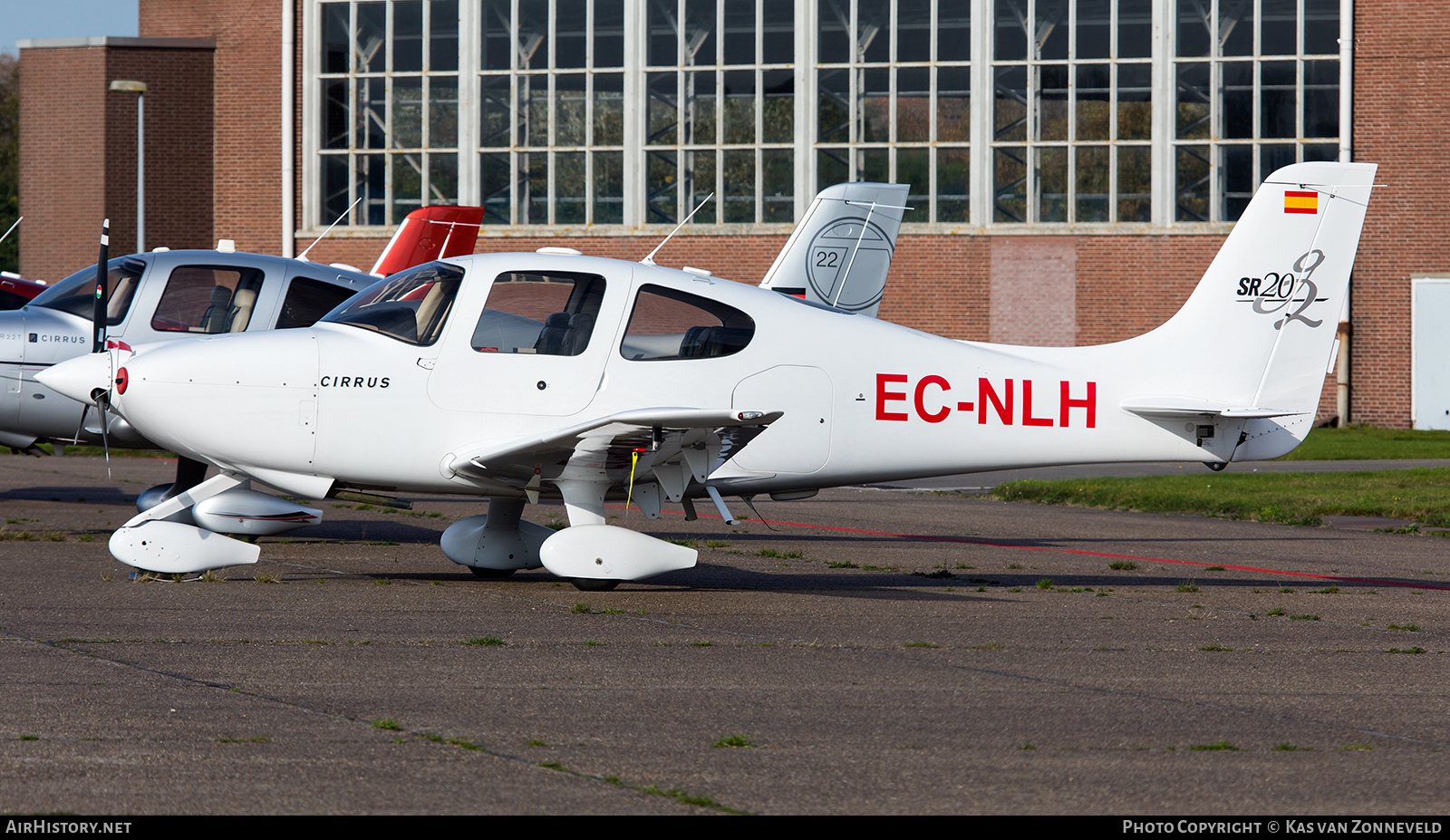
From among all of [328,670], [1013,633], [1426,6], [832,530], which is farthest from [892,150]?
[328,670]

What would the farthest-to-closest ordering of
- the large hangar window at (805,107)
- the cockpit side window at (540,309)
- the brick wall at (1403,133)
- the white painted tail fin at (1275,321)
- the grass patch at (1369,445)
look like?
the large hangar window at (805,107), the brick wall at (1403,133), the grass patch at (1369,445), the white painted tail fin at (1275,321), the cockpit side window at (540,309)

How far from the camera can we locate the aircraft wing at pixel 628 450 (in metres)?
8.29

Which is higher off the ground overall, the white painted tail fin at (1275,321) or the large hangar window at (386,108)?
the large hangar window at (386,108)

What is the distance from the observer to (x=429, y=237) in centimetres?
1705

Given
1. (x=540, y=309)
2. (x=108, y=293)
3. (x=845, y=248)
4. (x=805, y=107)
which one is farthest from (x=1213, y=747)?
(x=805, y=107)

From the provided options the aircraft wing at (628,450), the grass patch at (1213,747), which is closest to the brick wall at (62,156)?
the aircraft wing at (628,450)

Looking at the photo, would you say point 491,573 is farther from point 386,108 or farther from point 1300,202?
point 386,108

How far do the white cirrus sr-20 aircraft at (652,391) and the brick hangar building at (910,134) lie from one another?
20706 millimetres

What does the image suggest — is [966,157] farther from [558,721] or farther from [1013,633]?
[558,721]

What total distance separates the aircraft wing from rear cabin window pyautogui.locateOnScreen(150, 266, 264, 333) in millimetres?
4086

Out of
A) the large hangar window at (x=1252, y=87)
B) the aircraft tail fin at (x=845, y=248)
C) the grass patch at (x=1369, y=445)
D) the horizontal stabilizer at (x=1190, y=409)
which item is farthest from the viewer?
the large hangar window at (x=1252, y=87)

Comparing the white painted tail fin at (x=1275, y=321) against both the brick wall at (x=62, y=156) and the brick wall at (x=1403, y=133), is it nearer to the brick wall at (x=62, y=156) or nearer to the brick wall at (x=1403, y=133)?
the brick wall at (x=1403, y=133)

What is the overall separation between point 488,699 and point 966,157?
26.4m

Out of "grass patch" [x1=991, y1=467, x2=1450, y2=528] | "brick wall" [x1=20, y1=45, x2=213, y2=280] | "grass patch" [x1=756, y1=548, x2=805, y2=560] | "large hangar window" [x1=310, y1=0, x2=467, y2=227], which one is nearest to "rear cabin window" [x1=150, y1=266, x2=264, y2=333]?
"grass patch" [x1=756, y1=548, x2=805, y2=560]
